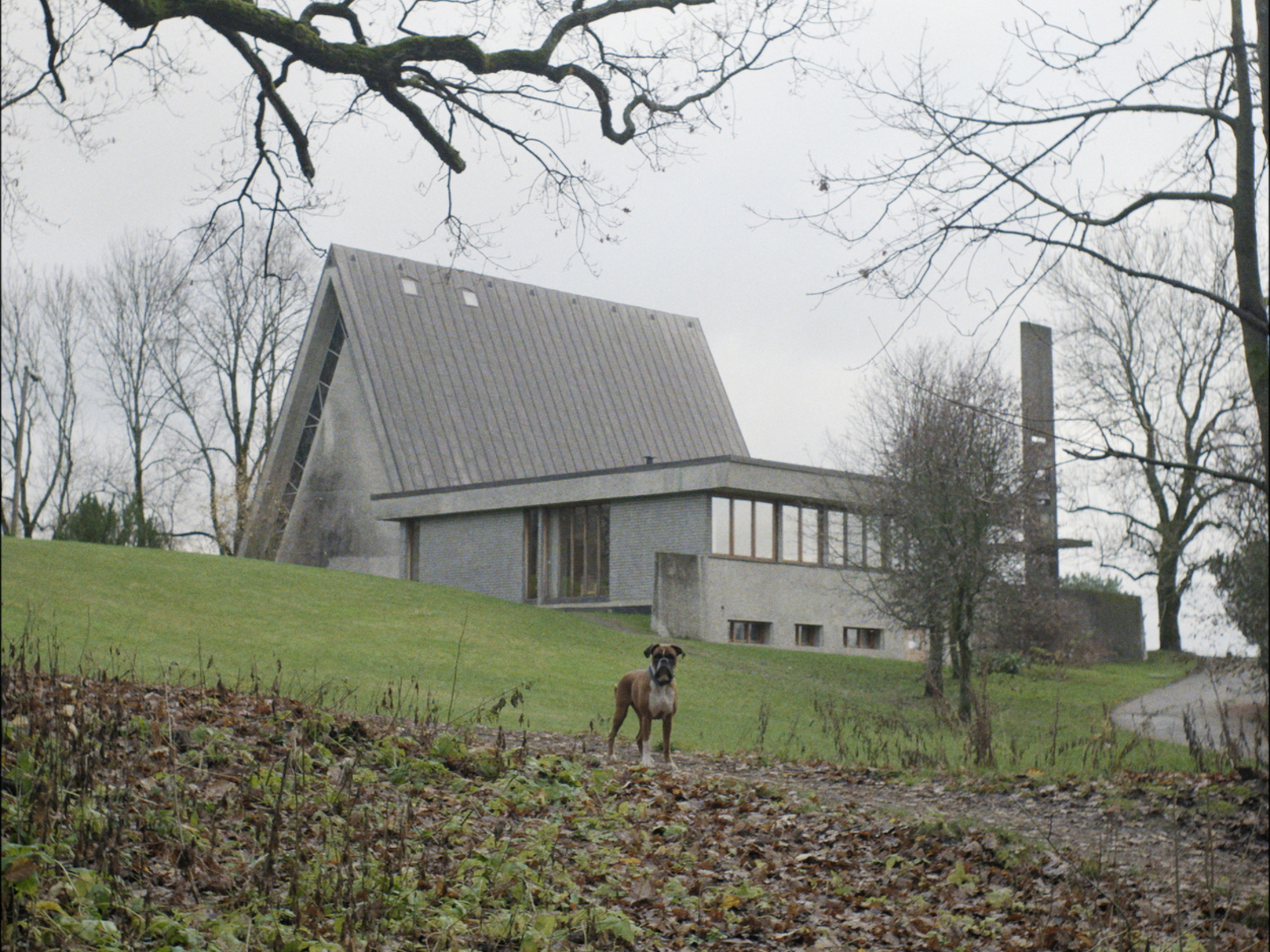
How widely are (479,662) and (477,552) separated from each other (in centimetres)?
1241

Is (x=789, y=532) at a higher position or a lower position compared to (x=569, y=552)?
higher

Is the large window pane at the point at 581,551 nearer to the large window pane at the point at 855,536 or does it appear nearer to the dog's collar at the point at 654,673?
the large window pane at the point at 855,536

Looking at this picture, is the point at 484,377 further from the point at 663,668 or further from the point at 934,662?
the point at 663,668

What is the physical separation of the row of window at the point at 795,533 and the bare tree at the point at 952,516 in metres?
1.67

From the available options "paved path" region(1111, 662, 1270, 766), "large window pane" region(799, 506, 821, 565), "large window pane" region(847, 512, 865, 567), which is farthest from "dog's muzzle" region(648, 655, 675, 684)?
"large window pane" region(799, 506, 821, 565)

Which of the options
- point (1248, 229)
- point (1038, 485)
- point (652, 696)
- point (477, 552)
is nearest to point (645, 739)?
point (652, 696)

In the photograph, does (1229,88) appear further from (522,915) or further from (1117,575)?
(1117,575)

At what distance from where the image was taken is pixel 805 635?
90.3ft

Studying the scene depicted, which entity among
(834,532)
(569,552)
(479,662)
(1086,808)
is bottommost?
(1086,808)

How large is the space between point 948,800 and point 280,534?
33117 mm

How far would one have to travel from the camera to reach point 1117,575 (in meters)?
39.2

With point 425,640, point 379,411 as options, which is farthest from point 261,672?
point 379,411

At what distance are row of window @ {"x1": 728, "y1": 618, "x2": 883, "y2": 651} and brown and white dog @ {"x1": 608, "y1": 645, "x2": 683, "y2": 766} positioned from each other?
50.3ft

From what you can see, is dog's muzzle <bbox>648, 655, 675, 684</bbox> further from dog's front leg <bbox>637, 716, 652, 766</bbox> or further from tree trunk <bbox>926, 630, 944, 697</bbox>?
tree trunk <bbox>926, 630, 944, 697</bbox>
